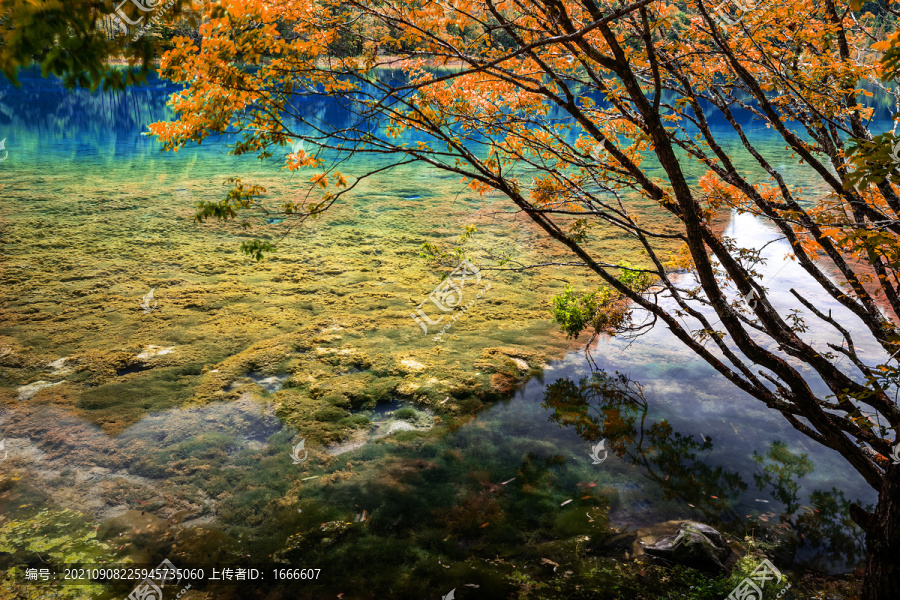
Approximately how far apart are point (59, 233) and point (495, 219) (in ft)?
29.5

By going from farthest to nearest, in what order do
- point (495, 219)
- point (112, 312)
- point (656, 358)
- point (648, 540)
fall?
point (495, 219), point (112, 312), point (656, 358), point (648, 540)

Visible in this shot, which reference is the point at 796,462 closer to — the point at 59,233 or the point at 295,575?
the point at 295,575

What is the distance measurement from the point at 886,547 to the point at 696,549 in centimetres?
120

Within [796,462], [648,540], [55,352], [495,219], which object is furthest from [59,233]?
[796,462]

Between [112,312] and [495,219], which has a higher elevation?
[495,219]

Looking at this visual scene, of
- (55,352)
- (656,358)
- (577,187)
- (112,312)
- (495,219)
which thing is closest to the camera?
(577,187)

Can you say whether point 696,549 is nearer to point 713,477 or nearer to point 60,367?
point 713,477

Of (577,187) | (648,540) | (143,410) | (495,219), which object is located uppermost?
(577,187)

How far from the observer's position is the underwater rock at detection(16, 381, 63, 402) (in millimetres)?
5512

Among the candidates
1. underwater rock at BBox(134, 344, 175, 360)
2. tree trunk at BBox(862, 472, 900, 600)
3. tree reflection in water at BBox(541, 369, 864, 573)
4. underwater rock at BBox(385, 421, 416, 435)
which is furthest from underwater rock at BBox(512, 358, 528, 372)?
underwater rock at BBox(134, 344, 175, 360)

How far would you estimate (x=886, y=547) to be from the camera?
Result: 9.29 ft

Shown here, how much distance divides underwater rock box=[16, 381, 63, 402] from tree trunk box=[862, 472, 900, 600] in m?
6.91

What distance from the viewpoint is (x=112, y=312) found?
7.43 meters

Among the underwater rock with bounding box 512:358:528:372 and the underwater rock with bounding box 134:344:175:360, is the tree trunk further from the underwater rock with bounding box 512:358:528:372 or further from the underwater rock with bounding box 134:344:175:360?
the underwater rock with bounding box 134:344:175:360
